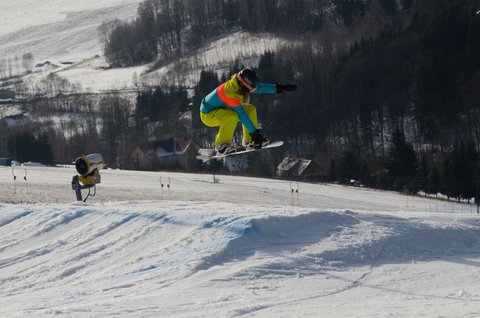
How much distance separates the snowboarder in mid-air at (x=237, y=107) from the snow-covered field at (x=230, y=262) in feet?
5.91

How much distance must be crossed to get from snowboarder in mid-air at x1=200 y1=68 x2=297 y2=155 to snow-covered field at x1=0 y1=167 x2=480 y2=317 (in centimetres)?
180

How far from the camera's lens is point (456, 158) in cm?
4078

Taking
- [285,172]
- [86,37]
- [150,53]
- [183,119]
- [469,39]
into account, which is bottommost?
[285,172]

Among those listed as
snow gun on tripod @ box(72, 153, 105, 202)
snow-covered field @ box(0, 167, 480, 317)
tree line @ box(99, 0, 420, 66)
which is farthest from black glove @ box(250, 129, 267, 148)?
tree line @ box(99, 0, 420, 66)

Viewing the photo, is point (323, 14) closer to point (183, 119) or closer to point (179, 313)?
point (183, 119)

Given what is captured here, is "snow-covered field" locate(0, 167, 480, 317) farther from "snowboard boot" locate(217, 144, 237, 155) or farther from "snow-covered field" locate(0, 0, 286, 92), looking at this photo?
"snow-covered field" locate(0, 0, 286, 92)

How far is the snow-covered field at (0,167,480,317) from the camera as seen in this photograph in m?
9.55

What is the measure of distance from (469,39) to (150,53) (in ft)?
190

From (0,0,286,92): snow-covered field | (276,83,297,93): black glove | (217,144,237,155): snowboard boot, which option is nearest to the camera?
(276,83,297,93): black glove

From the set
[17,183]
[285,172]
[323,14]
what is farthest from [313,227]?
[323,14]

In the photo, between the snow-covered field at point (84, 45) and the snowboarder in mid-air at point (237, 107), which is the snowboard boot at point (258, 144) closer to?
the snowboarder in mid-air at point (237, 107)

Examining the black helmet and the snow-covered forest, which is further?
the snow-covered forest

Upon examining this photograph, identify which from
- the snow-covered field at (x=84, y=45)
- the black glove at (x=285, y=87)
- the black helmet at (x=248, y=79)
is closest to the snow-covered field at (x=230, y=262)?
the black glove at (x=285, y=87)

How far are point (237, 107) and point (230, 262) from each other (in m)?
2.52
